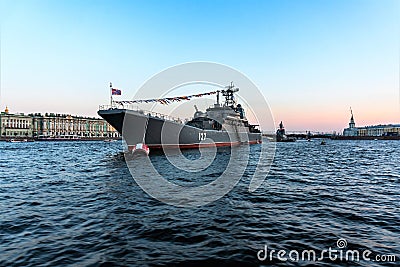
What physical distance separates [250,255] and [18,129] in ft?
541

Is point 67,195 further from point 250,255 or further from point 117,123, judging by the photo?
point 117,123

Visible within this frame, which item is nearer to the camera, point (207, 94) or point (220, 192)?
point (220, 192)

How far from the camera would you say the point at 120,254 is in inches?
219

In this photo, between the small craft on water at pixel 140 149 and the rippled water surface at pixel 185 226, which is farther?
the small craft on water at pixel 140 149

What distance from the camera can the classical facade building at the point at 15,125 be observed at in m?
133

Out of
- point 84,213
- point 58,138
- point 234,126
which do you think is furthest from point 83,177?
point 58,138

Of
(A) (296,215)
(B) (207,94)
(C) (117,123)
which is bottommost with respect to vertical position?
(A) (296,215)

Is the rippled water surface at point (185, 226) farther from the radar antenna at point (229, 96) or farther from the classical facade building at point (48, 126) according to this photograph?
the classical facade building at point (48, 126)

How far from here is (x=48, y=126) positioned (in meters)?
149

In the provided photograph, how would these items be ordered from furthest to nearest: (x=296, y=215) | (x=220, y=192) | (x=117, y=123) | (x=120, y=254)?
(x=117, y=123) < (x=220, y=192) < (x=296, y=215) < (x=120, y=254)
